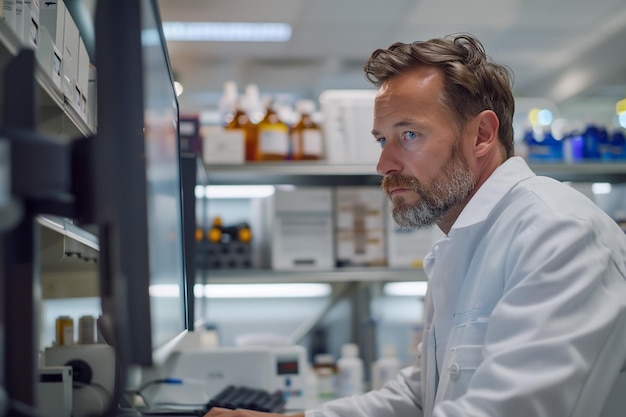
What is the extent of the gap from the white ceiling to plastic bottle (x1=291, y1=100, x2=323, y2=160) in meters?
1.23

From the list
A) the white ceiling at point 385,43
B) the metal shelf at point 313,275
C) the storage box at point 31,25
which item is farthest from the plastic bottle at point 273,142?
the storage box at point 31,25

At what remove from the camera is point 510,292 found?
112 centimetres

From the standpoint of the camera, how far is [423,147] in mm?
1532

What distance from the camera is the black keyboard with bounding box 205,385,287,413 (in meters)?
A: 1.86

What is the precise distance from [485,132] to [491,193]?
0.26 metres

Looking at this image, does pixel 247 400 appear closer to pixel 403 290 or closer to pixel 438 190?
pixel 438 190

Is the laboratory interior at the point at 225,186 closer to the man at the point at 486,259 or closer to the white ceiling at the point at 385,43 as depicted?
the white ceiling at the point at 385,43

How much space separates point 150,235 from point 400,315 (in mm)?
3501

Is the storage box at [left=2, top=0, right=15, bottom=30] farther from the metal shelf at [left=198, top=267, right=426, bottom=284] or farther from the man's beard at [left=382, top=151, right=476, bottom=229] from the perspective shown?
the metal shelf at [left=198, top=267, right=426, bottom=284]

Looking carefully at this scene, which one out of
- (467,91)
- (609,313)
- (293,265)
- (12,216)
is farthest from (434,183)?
(293,265)

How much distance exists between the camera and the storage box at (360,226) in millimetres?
3131


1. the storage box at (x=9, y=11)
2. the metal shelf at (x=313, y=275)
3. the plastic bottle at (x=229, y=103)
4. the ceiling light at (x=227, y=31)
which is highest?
the ceiling light at (x=227, y=31)

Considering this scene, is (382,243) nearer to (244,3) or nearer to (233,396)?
(233,396)

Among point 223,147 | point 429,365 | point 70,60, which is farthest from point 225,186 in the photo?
point 429,365
